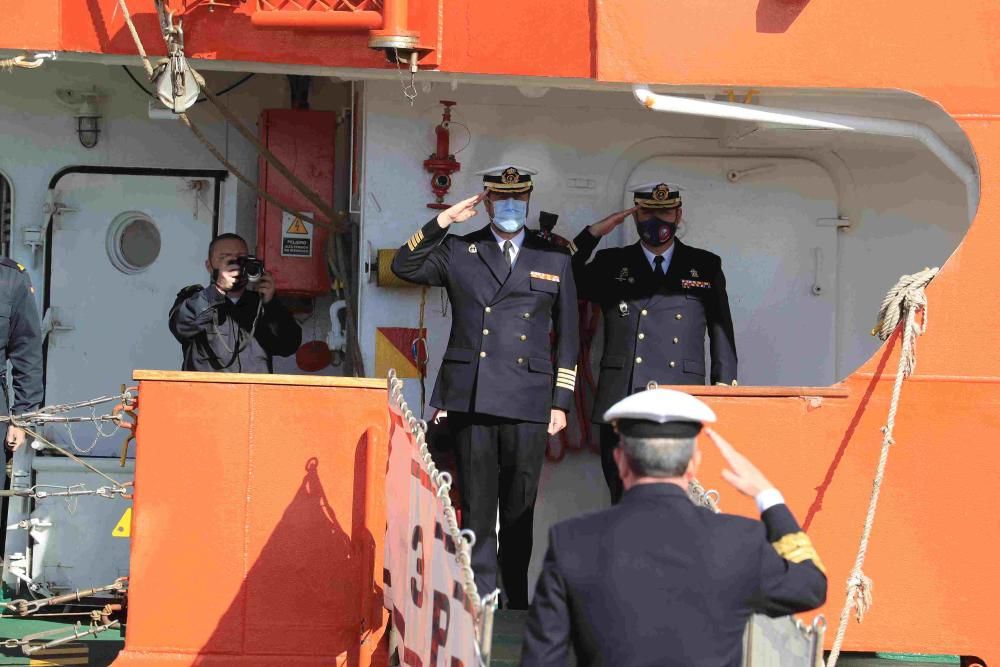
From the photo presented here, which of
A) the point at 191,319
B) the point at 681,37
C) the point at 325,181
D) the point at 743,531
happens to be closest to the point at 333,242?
the point at 325,181

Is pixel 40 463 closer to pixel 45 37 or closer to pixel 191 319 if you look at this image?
pixel 191 319

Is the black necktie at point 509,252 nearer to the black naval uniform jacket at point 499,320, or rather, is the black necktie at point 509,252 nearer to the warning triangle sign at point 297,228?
the black naval uniform jacket at point 499,320

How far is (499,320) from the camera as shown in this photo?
19.8ft

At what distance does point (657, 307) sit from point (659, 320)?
2.2 inches

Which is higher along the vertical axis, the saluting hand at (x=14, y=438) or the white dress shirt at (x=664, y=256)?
the white dress shirt at (x=664, y=256)

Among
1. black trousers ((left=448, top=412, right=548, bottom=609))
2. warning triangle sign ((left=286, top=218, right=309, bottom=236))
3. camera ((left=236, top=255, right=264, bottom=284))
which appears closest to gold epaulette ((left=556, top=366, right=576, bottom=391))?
black trousers ((left=448, top=412, right=548, bottom=609))

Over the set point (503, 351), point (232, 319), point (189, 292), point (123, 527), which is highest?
point (189, 292)

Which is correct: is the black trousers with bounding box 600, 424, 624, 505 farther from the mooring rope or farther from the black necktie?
the mooring rope

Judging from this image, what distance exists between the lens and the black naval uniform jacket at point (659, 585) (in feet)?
10.4

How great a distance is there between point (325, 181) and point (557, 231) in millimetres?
1417

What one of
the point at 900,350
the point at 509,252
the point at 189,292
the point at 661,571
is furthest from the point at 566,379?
the point at 661,571

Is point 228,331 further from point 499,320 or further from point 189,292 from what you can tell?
point 499,320

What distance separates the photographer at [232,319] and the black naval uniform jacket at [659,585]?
3.32 m

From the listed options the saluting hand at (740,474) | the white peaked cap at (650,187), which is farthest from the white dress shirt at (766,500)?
the white peaked cap at (650,187)
